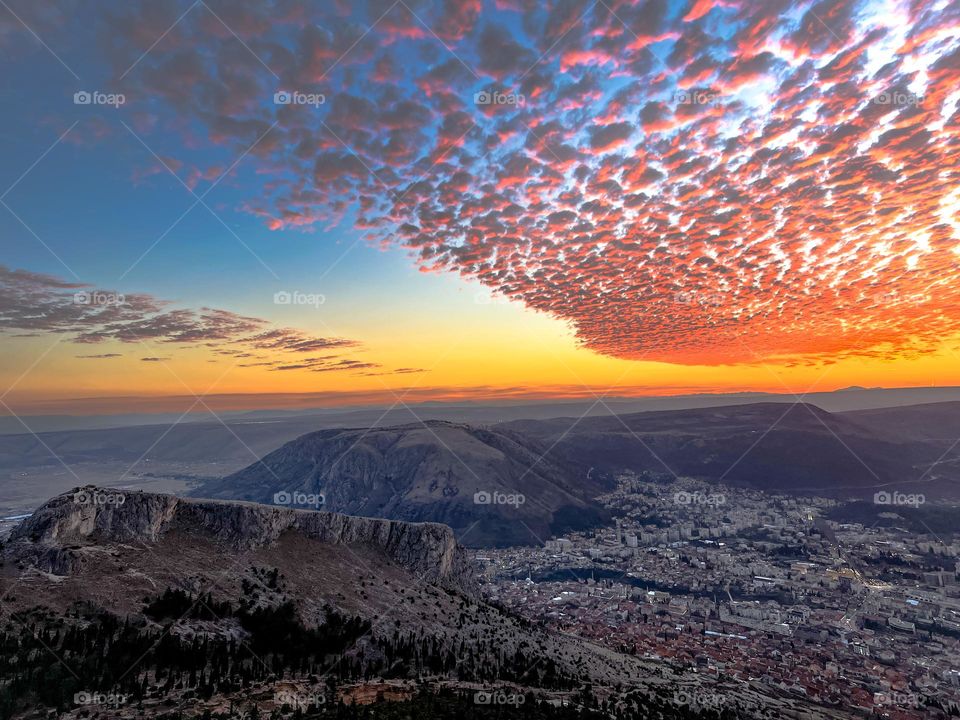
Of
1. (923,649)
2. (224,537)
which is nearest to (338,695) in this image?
(224,537)

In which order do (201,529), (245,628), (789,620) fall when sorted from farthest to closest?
(789,620) < (201,529) < (245,628)

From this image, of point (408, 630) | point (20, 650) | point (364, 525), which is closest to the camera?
point (20, 650)

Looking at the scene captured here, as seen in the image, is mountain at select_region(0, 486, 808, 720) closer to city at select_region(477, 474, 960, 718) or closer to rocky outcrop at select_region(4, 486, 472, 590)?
rocky outcrop at select_region(4, 486, 472, 590)

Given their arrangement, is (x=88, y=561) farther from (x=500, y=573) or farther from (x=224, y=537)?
(x=500, y=573)

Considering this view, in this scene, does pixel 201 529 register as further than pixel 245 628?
Yes

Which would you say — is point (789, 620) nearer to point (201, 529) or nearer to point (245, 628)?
point (245, 628)

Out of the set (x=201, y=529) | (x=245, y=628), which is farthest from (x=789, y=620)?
(x=201, y=529)
